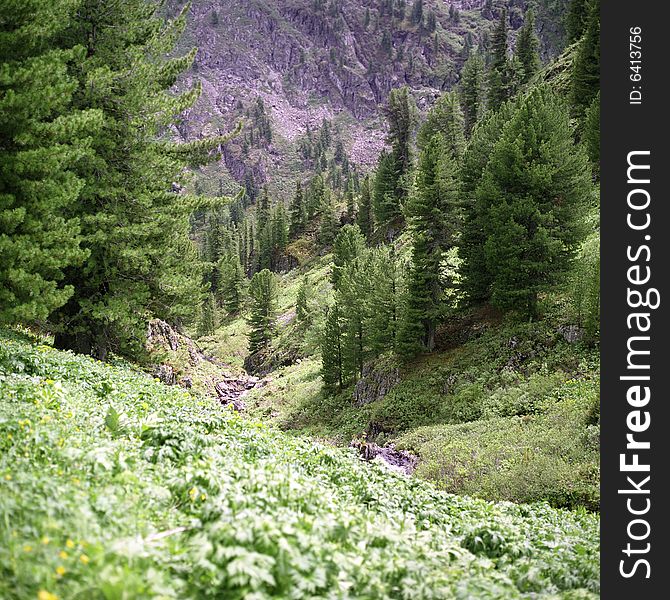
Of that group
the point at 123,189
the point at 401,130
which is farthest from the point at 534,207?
the point at 401,130

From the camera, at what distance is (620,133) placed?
23.9 ft

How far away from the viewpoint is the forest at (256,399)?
4.04 m

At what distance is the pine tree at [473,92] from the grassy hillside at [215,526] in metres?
A: 61.2

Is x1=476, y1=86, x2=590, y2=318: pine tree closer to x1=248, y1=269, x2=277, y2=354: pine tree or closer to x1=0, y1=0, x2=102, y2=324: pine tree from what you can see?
x1=0, y1=0, x2=102, y2=324: pine tree

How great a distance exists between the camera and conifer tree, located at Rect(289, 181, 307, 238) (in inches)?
3531

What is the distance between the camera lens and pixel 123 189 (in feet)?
48.0

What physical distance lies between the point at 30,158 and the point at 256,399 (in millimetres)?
32805

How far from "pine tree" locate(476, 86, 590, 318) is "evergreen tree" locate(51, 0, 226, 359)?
14.5 meters

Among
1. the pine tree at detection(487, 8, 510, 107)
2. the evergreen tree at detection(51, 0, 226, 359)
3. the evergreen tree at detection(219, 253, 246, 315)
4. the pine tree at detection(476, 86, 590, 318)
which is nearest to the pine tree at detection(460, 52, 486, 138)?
the pine tree at detection(487, 8, 510, 107)

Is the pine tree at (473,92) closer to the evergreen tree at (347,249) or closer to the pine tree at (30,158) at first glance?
the evergreen tree at (347,249)

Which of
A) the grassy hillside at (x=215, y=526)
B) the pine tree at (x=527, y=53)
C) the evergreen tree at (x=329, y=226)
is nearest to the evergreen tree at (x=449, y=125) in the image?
the pine tree at (x=527, y=53)

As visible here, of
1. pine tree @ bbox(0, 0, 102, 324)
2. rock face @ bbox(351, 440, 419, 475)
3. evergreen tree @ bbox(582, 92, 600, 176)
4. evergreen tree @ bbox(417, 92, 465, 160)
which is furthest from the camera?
evergreen tree @ bbox(417, 92, 465, 160)

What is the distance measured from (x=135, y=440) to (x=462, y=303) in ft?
74.9

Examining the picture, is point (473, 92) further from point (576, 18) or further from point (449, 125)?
point (449, 125)
